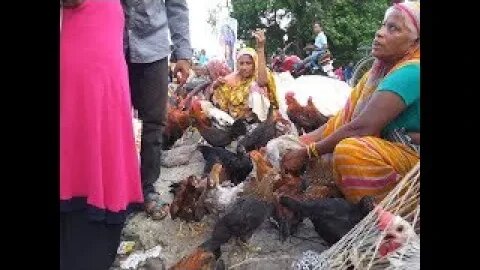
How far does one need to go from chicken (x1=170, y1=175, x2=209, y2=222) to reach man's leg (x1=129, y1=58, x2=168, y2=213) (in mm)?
92

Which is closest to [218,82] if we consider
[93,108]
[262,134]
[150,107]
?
[262,134]

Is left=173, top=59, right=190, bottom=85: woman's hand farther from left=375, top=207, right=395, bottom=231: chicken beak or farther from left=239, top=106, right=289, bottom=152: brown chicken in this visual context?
left=375, top=207, right=395, bottom=231: chicken beak

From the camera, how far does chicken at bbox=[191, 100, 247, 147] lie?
2740mm

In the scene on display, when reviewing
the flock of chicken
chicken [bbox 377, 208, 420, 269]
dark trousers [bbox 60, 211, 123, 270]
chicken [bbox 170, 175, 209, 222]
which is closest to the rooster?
the flock of chicken

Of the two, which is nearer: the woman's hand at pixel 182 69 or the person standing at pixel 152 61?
the person standing at pixel 152 61

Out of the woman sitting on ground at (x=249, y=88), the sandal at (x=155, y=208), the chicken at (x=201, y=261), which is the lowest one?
the chicken at (x=201, y=261)

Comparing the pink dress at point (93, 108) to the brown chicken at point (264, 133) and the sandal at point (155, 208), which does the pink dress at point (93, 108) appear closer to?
the sandal at point (155, 208)

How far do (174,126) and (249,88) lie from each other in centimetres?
34

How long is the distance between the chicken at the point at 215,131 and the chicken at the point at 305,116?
198 mm

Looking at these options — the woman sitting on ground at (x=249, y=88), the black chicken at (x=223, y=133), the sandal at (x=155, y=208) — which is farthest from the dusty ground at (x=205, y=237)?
the woman sitting on ground at (x=249, y=88)

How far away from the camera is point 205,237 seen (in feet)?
7.75

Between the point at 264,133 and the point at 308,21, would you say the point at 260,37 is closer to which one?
the point at 308,21

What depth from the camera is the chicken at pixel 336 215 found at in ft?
7.21

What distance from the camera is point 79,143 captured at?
227cm
